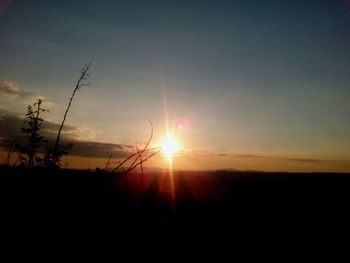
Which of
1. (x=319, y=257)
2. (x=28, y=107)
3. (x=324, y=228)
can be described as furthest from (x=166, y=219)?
(x=28, y=107)

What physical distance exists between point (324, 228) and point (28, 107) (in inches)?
336

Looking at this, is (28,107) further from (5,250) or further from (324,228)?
(324,228)

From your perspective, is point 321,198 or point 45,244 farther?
point 321,198

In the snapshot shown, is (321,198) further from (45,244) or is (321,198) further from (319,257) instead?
(45,244)

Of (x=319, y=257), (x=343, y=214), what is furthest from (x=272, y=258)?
(x=343, y=214)

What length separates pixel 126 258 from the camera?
15.4ft

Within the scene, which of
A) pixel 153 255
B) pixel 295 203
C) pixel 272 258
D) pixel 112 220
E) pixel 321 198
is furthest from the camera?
pixel 321 198

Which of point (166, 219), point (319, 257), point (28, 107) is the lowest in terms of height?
point (319, 257)

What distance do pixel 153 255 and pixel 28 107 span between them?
660cm

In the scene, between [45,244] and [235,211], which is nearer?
[45,244]

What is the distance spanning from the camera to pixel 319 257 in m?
6.34

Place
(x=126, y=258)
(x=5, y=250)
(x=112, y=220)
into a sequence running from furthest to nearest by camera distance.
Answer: (x=112, y=220) < (x=126, y=258) < (x=5, y=250)

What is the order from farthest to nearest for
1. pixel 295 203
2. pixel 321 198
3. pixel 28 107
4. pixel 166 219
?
pixel 321 198 → pixel 295 203 → pixel 28 107 → pixel 166 219

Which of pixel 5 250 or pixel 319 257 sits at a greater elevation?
pixel 5 250
